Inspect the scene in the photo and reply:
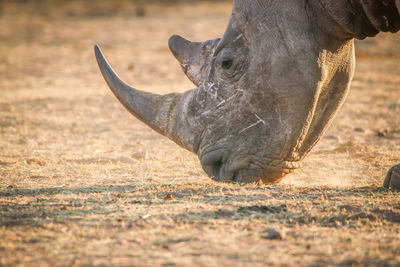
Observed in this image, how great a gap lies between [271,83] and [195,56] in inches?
28.8

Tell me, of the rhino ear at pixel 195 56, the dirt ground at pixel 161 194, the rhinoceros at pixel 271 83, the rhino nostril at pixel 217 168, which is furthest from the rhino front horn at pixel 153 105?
the dirt ground at pixel 161 194

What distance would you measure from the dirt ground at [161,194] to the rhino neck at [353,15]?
1.15 m

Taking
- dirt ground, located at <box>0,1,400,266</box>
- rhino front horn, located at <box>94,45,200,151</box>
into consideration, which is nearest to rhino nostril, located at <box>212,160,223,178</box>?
dirt ground, located at <box>0,1,400,266</box>

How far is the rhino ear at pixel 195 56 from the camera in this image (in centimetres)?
421

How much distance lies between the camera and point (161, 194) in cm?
387

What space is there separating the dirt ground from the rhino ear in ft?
2.69

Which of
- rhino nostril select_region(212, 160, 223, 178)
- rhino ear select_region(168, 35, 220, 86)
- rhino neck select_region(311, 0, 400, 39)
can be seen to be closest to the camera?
rhino neck select_region(311, 0, 400, 39)

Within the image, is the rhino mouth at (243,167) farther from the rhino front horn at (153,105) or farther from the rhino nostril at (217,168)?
the rhino front horn at (153,105)

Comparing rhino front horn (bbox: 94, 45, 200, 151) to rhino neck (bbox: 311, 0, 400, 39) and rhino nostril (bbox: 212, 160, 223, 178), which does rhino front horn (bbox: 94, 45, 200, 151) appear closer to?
rhino nostril (bbox: 212, 160, 223, 178)

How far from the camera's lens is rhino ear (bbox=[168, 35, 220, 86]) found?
4207 mm

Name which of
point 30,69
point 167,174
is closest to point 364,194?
point 167,174

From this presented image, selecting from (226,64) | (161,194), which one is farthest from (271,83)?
(161,194)

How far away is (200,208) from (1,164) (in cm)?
225

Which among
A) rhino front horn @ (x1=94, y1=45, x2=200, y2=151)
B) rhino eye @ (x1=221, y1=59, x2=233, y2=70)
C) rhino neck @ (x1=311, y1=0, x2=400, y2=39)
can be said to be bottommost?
rhino front horn @ (x1=94, y1=45, x2=200, y2=151)
